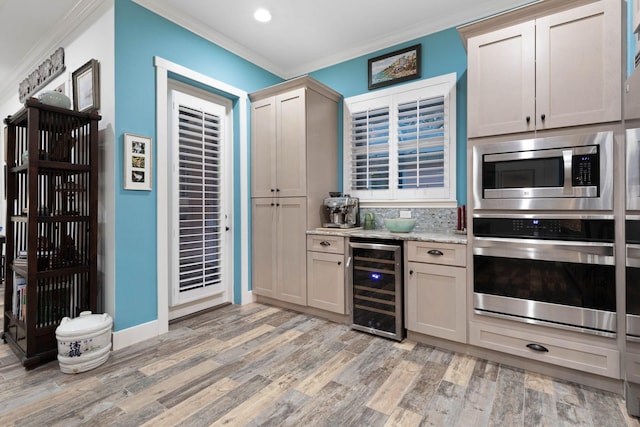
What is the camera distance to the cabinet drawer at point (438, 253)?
95.6 inches

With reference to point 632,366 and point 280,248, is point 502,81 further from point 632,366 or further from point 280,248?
point 280,248

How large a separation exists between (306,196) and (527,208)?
1.97m

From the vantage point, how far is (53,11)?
116 inches

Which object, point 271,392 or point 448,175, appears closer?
point 271,392

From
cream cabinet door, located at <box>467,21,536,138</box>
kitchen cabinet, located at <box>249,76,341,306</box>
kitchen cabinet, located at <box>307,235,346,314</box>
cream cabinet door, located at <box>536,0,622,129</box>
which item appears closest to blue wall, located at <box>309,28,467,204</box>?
cream cabinet door, located at <box>467,21,536,138</box>

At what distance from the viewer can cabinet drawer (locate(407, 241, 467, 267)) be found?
243 centimetres

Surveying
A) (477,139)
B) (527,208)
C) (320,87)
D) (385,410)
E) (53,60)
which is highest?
(53,60)

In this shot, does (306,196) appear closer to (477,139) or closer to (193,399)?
(477,139)

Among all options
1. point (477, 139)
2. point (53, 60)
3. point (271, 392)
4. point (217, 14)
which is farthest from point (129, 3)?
point (271, 392)

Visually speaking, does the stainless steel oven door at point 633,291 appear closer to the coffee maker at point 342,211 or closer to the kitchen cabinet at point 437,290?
the kitchen cabinet at point 437,290

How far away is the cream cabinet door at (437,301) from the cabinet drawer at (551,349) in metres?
0.13

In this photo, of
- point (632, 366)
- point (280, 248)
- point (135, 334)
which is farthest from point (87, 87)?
point (632, 366)

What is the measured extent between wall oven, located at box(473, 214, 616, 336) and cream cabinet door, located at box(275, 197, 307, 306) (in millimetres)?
1685

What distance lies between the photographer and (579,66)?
6.63 ft
